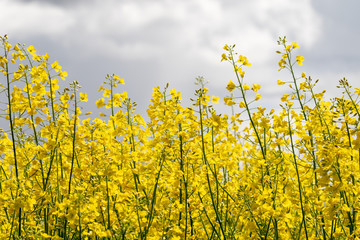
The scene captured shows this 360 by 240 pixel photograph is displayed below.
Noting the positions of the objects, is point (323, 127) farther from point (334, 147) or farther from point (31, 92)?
point (31, 92)

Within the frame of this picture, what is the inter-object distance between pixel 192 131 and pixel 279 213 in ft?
3.27

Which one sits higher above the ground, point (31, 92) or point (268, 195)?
point (31, 92)

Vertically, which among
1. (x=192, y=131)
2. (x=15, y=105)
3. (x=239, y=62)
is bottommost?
(x=192, y=131)

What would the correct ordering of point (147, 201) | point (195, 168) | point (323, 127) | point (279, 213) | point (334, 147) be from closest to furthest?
point (334, 147), point (279, 213), point (147, 201), point (195, 168), point (323, 127)

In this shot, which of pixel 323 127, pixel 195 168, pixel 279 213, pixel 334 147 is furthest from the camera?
pixel 323 127

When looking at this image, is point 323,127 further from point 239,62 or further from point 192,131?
point 192,131

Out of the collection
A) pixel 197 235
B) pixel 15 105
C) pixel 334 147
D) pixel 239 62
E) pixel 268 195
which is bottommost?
pixel 197 235

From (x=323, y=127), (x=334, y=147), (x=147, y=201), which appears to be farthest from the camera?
(x=323, y=127)

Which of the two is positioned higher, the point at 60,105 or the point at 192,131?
the point at 60,105

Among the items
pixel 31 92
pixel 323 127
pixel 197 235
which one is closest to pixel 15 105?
pixel 31 92

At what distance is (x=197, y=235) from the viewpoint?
141 inches

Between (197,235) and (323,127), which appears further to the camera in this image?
(323,127)

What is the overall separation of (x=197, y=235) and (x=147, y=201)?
538 mm

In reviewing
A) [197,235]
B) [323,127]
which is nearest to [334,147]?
[323,127]
